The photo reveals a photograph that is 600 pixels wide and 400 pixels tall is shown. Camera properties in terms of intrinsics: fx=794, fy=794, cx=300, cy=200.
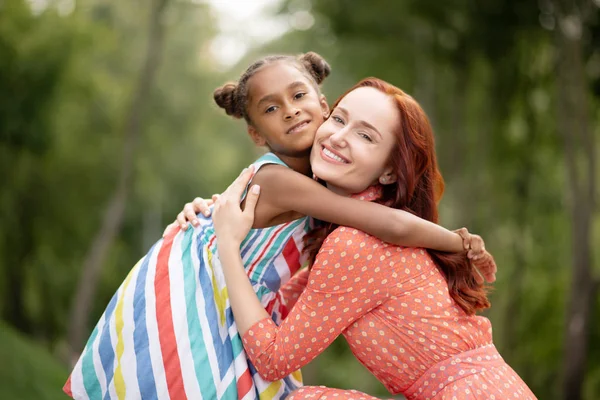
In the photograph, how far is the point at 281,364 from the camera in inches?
112

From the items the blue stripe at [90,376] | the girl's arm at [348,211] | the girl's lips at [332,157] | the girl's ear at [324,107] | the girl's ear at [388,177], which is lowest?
the blue stripe at [90,376]

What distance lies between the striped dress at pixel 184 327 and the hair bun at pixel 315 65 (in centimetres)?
62

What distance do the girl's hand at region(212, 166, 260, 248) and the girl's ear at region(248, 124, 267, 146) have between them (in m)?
0.37

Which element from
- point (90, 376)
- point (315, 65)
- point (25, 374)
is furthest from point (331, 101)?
point (90, 376)

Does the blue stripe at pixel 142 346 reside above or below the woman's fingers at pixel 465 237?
below

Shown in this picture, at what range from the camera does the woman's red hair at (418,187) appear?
2.98 metres

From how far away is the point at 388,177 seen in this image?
122 inches

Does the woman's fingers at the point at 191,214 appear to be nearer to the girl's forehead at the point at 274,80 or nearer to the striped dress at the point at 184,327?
the striped dress at the point at 184,327

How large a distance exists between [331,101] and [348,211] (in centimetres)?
1608

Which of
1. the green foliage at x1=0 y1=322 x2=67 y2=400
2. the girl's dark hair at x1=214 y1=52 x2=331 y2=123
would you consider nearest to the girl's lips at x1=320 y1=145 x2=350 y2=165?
the girl's dark hair at x1=214 y1=52 x2=331 y2=123

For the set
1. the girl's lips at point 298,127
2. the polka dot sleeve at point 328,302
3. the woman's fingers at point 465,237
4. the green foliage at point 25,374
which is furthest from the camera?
the green foliage at point 25,374

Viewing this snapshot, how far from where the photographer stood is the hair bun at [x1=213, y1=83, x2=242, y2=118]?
3607 mm

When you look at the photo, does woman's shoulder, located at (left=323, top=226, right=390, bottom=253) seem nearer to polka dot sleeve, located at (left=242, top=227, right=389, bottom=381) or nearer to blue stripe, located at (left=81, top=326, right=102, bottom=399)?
polka dot sleeve, located at (left=242, top=227, right=389, bottom=381)

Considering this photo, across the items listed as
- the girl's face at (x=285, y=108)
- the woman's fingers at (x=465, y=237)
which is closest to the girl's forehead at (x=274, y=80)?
the girl's face at (x=285, y=108)
